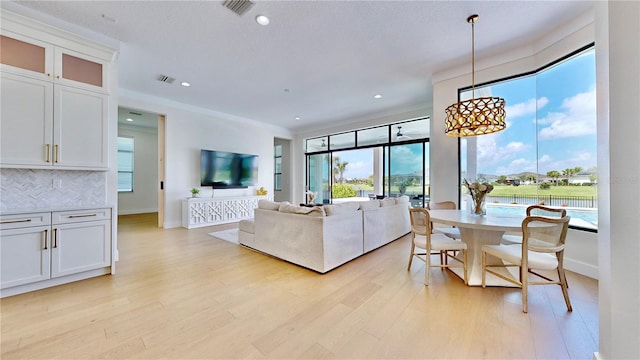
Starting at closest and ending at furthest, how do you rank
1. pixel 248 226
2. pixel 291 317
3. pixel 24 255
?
pixel 291 317 → pixel 24 255 → pixel 248 226

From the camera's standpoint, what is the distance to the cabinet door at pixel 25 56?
7.56 ft

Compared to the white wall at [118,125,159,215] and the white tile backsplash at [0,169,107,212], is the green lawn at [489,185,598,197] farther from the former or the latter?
the white wall at [118,125,159,215]

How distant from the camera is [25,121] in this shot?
93.4 inches

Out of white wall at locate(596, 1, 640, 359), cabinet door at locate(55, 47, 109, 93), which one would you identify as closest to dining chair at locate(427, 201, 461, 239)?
white wall at locate(596, 1, 640, 359)

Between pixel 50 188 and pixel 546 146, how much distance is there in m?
6.33

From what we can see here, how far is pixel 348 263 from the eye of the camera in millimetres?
3145

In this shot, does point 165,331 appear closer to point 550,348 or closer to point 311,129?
point 550,348

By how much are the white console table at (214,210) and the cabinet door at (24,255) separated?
120 inches

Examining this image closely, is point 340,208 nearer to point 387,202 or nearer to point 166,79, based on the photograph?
point 387,202

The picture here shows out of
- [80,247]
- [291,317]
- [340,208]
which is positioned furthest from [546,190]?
[80,247]

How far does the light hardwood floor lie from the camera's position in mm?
1522

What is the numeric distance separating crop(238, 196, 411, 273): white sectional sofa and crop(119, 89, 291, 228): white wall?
2.76m

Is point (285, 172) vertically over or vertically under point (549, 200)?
over

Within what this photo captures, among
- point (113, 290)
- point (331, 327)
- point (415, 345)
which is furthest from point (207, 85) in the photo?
point (415, 345)
